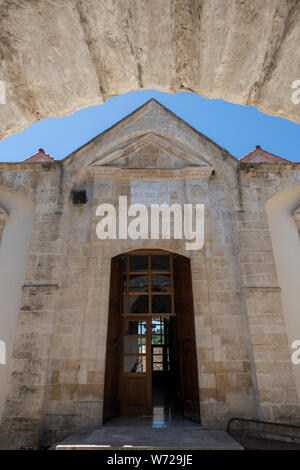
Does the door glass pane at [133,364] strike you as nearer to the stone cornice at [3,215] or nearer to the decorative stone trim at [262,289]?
the decorative stone trim at [262,289]

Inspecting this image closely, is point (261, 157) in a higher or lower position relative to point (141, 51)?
higher

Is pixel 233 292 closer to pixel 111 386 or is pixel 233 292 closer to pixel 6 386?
pixel 111 386

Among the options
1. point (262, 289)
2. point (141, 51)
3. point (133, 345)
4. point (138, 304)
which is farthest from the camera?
point (138, 304)

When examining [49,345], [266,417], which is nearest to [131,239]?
[49,345]

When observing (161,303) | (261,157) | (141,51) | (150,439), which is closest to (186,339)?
(150,439)

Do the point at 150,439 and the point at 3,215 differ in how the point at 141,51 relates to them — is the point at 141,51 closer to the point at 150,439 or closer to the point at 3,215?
the point at 150,439

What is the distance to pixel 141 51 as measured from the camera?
1535 mm

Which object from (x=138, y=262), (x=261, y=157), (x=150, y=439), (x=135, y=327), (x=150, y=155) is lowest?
(x=150, y=439)

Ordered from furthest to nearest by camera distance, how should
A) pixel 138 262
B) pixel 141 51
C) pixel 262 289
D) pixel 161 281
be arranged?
pixel 161 281
pixel 138 262
pixel 262 289
pixel 141 51

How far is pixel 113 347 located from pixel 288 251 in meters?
4.47

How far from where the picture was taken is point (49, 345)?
5352 mm

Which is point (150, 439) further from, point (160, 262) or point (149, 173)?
point (160, 262)

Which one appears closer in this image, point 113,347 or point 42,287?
point 42,287

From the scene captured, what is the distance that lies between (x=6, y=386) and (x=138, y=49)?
5.94 meters
